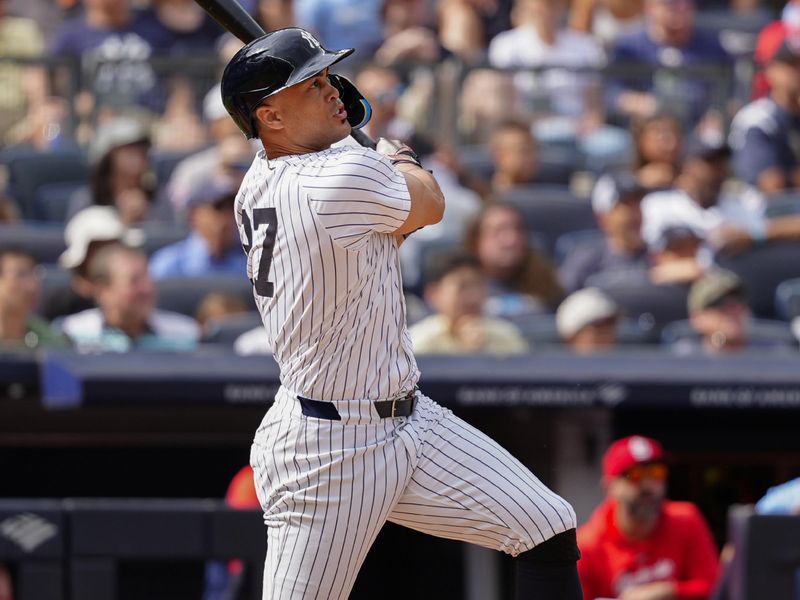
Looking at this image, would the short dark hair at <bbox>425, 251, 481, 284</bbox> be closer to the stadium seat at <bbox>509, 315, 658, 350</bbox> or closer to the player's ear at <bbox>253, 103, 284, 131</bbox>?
the stadium seat at <bbox>509, 315, 658, 350</bbox>

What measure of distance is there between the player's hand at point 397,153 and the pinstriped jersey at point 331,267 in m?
0.14

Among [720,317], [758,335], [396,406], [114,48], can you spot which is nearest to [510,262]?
[720,317]

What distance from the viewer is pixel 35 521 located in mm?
5039

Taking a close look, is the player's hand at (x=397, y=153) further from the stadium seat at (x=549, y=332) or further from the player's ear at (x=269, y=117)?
the stadium seat at (x=549, y=332)

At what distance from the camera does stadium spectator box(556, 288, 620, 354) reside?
625cm

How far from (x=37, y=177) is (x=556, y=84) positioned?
2.82 m

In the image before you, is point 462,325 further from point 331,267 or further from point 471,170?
point 331,267

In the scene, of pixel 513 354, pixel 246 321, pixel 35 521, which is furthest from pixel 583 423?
pixel 35 521

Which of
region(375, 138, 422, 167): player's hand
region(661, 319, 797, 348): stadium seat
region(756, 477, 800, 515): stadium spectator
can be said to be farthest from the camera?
region(661, 319, 797, 348): stadium seat

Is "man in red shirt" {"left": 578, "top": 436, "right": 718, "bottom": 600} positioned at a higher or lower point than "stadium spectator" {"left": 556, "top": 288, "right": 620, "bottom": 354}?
lower

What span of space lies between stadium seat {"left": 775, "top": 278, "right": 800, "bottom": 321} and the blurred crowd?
0.06 ft

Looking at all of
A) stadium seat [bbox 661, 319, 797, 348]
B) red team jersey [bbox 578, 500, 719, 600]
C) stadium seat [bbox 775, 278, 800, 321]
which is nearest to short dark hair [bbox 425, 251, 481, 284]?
stadium seat [bbox 661, 319, 797, 348]

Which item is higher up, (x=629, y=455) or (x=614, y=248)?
(x=614, y=248)

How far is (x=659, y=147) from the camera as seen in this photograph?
802 cm
